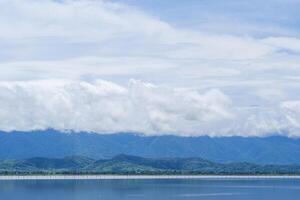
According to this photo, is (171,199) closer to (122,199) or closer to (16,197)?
(122,199)

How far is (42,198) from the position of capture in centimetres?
15000

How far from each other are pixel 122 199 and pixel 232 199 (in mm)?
25844

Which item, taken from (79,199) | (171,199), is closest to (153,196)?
(171,199)

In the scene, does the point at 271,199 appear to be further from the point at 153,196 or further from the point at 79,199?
the point at 79,199

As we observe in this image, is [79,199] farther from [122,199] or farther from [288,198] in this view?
[288,198]

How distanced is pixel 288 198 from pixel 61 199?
5475cm

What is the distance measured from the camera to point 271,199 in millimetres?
155750

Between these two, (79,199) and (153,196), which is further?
(153,196)

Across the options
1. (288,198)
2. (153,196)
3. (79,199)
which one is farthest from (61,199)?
(288,198)

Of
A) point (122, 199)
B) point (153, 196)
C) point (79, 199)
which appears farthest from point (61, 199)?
point (153, 196)

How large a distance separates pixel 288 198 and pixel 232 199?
16.2m

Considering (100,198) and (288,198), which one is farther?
(288,198)

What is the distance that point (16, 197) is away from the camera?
501 feet

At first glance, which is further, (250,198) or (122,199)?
(250,198)
